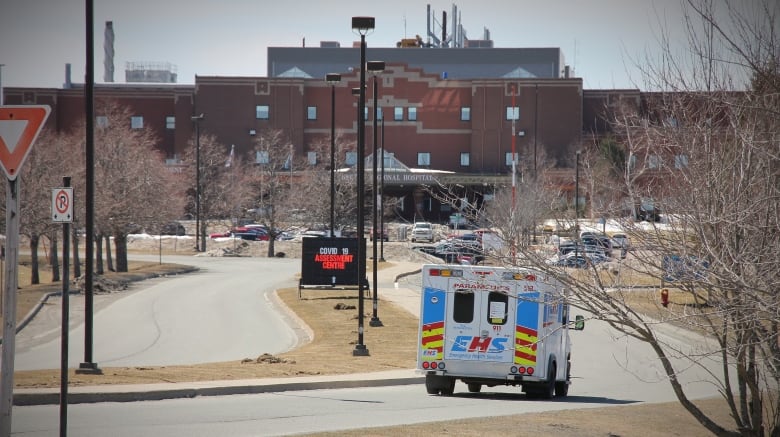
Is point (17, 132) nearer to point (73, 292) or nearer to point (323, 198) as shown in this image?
point (73, 292)

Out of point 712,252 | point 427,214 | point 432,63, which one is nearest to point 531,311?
point 712,252

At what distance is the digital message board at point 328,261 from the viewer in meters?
38.0

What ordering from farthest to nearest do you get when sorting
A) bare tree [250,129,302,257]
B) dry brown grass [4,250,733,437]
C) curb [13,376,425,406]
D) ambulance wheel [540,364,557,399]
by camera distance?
1. bare tree [250,129,302,257]
2. ambulance wheel [540,364,557,399]
3. curb [13,376,425,406]
4. dry brown grass [4,250,733,437]

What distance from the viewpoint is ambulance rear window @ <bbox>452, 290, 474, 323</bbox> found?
18516mm

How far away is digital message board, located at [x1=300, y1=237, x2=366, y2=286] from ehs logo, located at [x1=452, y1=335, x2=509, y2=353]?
19.5 meters

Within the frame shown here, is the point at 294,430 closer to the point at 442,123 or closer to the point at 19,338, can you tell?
the point at 19,338

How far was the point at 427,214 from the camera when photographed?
94500mm

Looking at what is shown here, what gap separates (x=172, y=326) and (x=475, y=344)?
60.1 ft

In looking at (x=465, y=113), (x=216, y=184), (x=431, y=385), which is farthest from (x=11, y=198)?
(x=465, y=113)

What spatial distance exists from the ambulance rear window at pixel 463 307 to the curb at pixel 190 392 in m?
3.51

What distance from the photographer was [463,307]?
61.0 feet

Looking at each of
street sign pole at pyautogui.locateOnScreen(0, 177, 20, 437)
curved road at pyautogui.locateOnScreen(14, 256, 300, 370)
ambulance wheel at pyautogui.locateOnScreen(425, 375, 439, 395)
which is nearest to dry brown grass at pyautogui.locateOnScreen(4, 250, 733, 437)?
ambulance wheel at pyautogui.locateOnScreen(425, 375, 439, 395)

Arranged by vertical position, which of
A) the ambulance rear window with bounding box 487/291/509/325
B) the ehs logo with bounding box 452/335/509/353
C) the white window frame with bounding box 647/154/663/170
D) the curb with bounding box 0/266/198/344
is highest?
the white window frame with bounding box 647/154/663/170

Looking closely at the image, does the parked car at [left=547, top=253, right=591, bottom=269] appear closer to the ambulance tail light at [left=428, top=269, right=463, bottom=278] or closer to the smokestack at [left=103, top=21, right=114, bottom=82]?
the ambulance tail light at [left=428, top=269, right=463, bottom=278]
